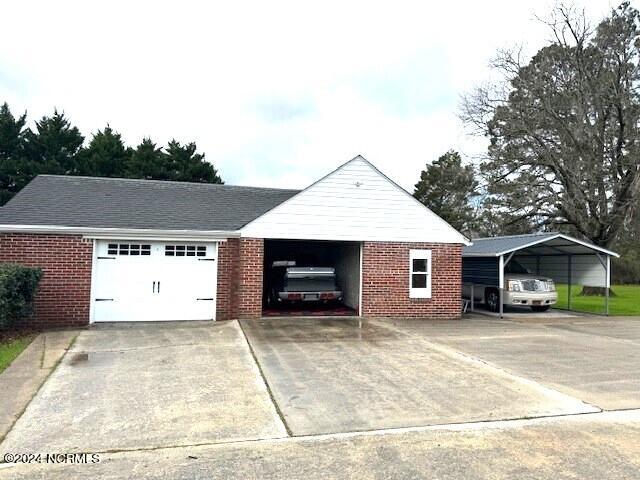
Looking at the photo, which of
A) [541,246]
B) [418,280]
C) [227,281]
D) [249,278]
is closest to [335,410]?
[249,278]

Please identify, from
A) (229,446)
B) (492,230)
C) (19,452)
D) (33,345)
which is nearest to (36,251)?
(33,345)

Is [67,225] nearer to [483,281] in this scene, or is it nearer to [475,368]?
[475,368]

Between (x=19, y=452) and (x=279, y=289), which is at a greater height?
(x=279, y=289)

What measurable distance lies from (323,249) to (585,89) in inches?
585

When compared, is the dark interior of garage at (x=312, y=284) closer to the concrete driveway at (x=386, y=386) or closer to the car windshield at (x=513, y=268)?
the concrete driveway at (x=386, y=386)

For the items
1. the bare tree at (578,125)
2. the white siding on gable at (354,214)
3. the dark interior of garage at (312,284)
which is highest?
the bare tree at (578,125)

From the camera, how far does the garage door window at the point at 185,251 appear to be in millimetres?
12414

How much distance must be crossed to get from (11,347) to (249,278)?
17.8 feet

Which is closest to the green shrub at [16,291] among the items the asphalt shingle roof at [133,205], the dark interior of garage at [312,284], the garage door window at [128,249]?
the garage door window at [128,249]

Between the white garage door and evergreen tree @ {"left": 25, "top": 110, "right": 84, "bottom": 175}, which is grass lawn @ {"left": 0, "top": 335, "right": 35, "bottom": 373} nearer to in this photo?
the white garage door

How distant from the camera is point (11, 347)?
8703 mm

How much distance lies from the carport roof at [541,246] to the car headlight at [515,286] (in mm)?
1120

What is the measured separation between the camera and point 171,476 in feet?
12.4

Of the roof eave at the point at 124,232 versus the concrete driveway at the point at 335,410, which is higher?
the roof eave at the point at 124,232
